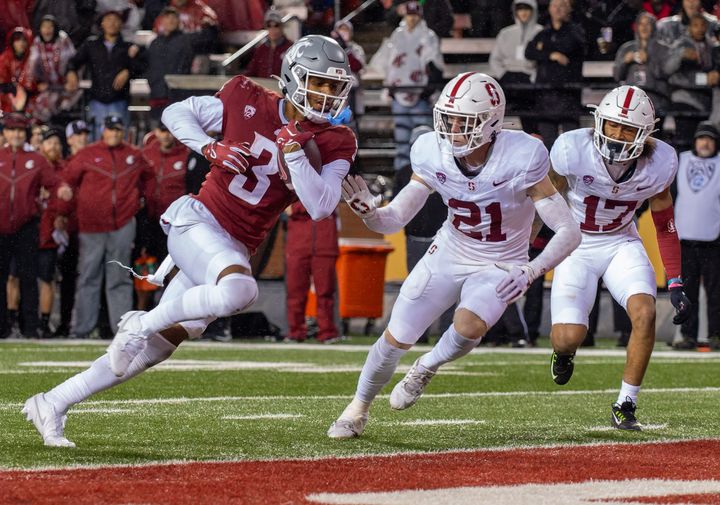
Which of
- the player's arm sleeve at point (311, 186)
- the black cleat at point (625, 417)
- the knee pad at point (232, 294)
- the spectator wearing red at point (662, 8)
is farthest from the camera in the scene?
the spectator wearing red at point (662, 8)

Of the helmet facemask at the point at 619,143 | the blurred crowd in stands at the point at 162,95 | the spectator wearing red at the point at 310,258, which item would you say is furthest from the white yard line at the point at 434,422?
the spectator wearing red at the point at 310,258

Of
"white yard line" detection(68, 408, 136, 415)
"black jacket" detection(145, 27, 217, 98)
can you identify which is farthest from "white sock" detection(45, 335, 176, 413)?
"black jacket" detection(145, 27, 217, 98)

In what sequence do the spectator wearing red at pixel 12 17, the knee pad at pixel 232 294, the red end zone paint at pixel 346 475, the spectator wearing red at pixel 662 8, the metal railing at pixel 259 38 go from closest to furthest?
the red end zone paint at pixel 346 475 → the knee pad at pixel 232 294 → the spectator wearing red at pixel 662 8 → the metal railing at pixel 259 38 → the spectator wearing red at pixel 12 17

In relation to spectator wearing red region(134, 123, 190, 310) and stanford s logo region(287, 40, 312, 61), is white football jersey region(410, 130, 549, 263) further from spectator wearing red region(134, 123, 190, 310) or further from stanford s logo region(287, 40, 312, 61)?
spectator wearing red region(134, 123, 190, 310)

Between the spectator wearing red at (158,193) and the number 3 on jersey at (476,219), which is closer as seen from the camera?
the number 3 on jersey at (476,219)

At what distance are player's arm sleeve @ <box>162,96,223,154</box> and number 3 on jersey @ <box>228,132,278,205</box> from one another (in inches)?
6.9

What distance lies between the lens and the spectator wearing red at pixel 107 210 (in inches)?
451

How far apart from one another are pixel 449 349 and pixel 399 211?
2.13ft

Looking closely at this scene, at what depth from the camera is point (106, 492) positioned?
13.3ft

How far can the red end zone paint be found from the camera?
402cm

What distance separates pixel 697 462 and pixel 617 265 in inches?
65.8

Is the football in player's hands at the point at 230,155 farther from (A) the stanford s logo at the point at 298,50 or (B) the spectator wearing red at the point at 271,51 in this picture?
(B) the spectator wearing red at the point at 271,51

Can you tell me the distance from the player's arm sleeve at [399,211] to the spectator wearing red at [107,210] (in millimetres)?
5963

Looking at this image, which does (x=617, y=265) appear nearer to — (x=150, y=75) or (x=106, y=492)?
(x=106, y=492)
